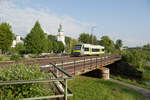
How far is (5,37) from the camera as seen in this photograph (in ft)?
85.6

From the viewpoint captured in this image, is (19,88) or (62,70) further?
(62,70)

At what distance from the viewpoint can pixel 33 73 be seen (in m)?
4.07

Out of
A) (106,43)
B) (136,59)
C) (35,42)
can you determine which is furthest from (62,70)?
(106,43)

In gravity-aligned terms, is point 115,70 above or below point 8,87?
below

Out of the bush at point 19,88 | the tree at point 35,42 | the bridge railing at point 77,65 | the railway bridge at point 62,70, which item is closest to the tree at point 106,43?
the tree at point 35,42

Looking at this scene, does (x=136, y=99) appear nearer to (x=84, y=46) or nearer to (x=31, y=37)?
(x=84, y=46)

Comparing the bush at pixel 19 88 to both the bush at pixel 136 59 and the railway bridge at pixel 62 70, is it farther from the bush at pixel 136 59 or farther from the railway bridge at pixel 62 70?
the bush at pixel 136 59

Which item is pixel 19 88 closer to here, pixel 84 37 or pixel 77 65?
pixel 77 65

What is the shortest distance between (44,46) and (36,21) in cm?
819

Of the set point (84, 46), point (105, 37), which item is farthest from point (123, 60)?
point (105, 37)

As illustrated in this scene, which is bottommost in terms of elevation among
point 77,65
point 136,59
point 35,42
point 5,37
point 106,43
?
point 136,59

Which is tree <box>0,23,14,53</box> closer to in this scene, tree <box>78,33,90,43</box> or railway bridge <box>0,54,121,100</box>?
railway bridge <box>0,54,121,100</box>

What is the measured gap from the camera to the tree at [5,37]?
25812mm

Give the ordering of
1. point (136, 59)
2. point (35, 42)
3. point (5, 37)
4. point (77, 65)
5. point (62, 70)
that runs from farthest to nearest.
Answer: point (35, 42) → point (136, 59) → point (5, 37) → point (77, 65) → point (62, 70)
